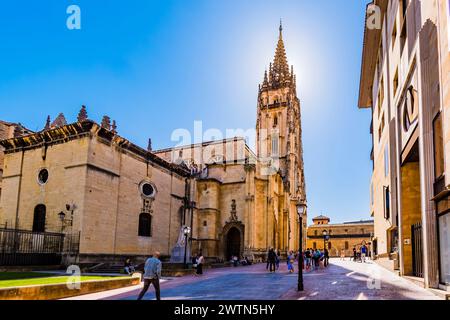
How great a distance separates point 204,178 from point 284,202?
1572 cm

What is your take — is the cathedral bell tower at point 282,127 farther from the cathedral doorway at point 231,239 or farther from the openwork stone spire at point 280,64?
the cathedral doorway at point 231,239

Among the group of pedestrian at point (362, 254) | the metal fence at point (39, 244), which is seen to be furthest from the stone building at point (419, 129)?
the metal fence at point (39, 244)

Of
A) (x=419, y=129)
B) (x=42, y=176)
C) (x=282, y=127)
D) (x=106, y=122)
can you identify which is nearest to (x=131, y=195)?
(x=42, y=176)

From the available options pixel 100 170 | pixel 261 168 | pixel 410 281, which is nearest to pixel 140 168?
pixel 100 170

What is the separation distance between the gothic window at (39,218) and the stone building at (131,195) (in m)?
0.07

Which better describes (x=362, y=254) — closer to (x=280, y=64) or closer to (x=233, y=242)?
(x=233, y=242)

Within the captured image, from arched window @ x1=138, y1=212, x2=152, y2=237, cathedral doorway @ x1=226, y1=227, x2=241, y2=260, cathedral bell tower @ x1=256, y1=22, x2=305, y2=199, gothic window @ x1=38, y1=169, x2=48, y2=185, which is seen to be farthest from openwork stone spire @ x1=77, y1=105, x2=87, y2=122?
cathedral bell tower @ x1=256, y1=22, x2=305, y2=199

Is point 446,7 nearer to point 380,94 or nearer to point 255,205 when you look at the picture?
point 380,94

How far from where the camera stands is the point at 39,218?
1092 inches

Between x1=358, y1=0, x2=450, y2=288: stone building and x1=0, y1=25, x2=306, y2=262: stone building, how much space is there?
7400mm

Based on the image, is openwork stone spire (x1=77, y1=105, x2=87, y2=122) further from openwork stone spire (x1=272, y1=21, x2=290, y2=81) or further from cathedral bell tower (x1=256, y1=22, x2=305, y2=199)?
openwork stone spire (x1=272, y1=21, x2=290, y2=81)

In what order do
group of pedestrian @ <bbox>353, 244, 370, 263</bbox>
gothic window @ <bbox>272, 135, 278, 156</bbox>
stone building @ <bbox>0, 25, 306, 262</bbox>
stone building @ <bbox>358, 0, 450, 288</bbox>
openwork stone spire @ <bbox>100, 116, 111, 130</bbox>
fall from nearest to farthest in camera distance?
stone building @ <bbox>358, 0, 450, 288</bbox> < stone building @ <bbox>0, 25, 306, 262</bbox> < group of pedestrian @ <bbox>353, 244, 370, 263</bbox> < openwork stone spire @ <bbox>100, 116, 111, 130</bbox> < gothic window @ <bbox>272, 135, 278, 156</bbox>

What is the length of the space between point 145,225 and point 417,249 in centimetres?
2249

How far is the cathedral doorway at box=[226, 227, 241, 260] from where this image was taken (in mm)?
45969
